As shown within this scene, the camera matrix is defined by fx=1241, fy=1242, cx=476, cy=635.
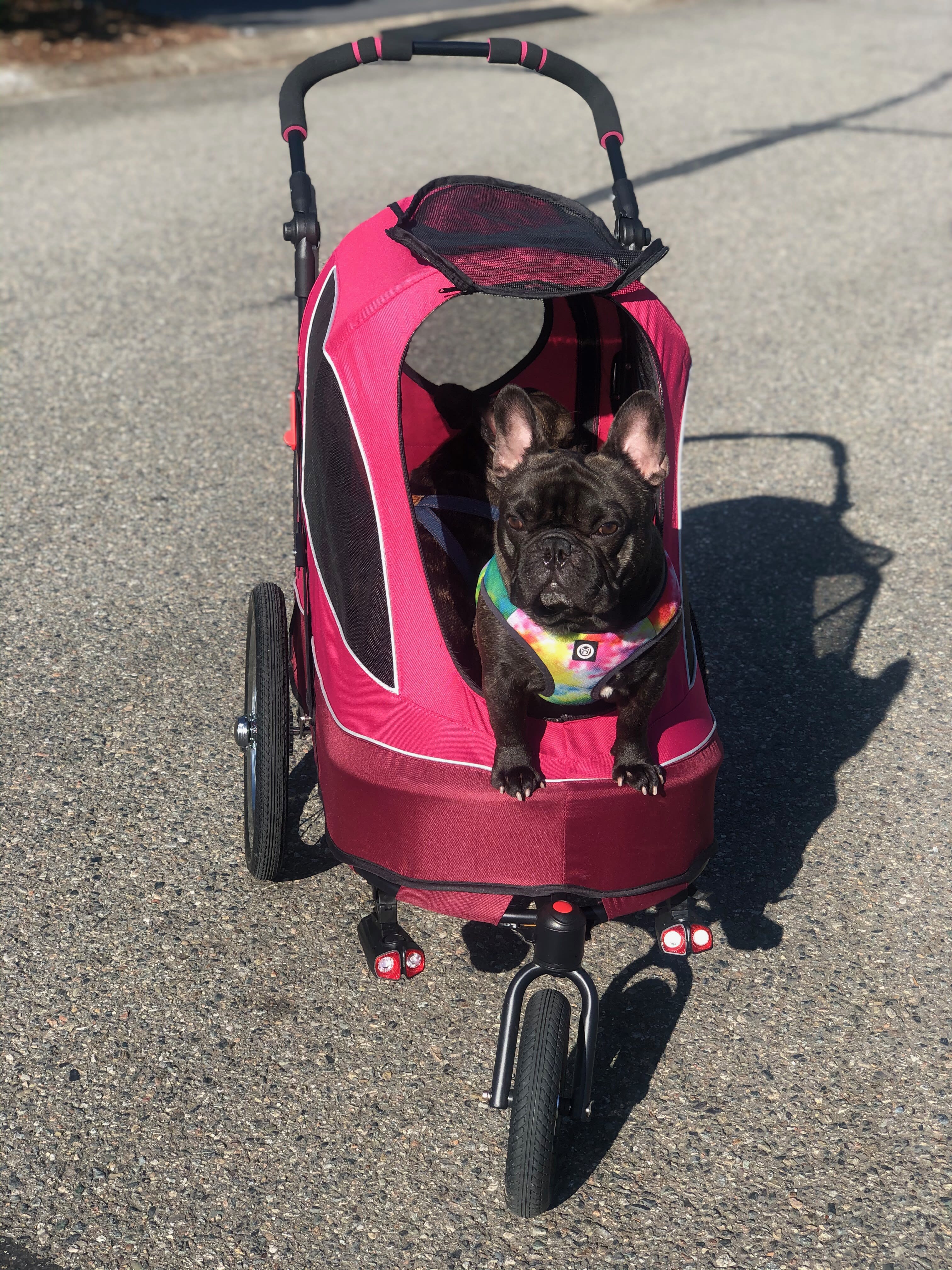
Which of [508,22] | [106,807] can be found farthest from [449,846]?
[508,22]

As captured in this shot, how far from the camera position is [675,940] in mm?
2768

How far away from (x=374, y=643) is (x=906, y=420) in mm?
4374

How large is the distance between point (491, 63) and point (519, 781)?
2348 millimetres

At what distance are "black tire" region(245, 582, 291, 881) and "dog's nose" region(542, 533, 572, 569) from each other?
1.06 m

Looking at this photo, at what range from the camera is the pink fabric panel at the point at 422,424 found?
13.1ft

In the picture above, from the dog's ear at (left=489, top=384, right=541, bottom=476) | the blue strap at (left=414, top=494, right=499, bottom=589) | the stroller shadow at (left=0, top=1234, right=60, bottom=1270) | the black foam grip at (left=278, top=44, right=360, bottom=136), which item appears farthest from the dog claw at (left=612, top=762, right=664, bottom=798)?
the black foam grip at (left=278, top=44, right=360, bottom=136)

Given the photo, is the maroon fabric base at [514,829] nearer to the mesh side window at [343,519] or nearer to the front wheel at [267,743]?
the mesh side window at [343,519]

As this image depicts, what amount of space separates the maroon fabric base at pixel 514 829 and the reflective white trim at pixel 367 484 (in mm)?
199

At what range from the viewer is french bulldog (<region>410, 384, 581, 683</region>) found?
3084 mm

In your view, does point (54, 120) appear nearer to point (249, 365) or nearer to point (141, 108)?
point (141, 108)

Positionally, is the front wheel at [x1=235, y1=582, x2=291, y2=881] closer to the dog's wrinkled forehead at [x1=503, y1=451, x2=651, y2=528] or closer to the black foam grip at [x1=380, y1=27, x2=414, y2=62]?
the dog's wrinkled forehead at [x1=503, y1=451, x2=651, y2=528]

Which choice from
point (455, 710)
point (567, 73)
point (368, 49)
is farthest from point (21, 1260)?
point (567, 73)

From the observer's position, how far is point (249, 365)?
6762mm

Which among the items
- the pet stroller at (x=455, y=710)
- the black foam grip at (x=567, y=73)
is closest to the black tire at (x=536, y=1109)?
the pet stroller at (x=455, y=710)
